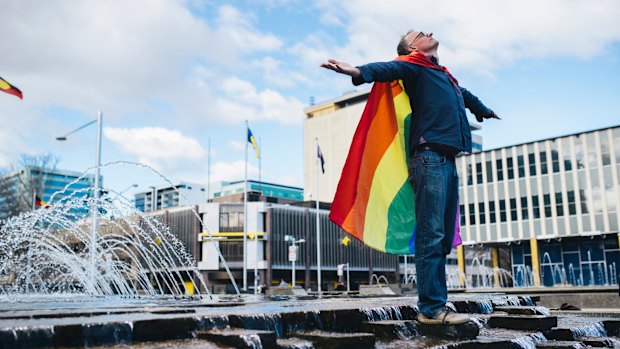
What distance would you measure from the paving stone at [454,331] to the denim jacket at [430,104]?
4.38ft

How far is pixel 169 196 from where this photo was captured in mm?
144625

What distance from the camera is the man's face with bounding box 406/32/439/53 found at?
4988 millimetres

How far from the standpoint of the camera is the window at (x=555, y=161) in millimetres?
48219

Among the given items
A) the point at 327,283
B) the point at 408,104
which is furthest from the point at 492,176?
the point at 408,104

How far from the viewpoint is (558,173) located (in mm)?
48156

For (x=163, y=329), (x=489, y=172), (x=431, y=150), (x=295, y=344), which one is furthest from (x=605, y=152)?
(x=163, y=329)

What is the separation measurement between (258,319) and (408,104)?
230 centimetres

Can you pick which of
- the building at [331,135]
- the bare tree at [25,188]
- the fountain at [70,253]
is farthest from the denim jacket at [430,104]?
the building at [331,135]

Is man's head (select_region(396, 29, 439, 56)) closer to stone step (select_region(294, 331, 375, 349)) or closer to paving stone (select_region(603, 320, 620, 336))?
stone step (select_region(294, 331, 375, 349))

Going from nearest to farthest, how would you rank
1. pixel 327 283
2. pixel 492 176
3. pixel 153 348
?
1. pixel 153 348
2. pixel 492 176
3. pixel 327 283

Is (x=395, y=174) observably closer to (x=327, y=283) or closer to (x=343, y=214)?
Result: (x=343, y=214)

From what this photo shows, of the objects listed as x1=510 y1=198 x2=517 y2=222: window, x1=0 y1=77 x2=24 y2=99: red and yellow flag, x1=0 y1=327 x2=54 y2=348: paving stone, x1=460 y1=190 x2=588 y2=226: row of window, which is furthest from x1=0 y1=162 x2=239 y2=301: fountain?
x1=510 y1=198 x2=517 y2=222: window

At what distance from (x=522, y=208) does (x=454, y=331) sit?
1939 inches

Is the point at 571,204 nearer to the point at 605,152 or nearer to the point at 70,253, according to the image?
the point at 605,152
